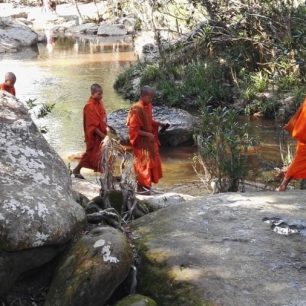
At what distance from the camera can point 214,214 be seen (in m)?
4.30

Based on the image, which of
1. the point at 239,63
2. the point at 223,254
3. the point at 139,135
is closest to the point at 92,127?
the point at 139,135

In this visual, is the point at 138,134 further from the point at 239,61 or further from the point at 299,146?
the point at 239,61

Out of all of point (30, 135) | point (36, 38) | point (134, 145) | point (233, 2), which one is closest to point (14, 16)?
point (36, 38)

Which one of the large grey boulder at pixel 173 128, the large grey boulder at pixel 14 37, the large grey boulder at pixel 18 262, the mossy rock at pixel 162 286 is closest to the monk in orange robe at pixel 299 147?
the mossy rock at pixel 162 286

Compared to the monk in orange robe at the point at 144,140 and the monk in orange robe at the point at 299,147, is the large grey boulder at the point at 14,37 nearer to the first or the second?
the monk in orange robe at the point at 144,140

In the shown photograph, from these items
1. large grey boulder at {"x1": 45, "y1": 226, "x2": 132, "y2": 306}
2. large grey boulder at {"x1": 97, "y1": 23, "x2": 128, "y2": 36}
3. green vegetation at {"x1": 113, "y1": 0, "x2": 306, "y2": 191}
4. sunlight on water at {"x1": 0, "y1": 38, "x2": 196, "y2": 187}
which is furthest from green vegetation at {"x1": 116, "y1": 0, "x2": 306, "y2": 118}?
large grey boulder at {"x1": 97, "y1": 23, "x2": 128, "y2": 36}

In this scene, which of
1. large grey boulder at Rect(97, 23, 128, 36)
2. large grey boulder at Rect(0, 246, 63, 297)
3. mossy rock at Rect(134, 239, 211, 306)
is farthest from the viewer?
large grey boulder at Rect(97, 23, 128, 36)

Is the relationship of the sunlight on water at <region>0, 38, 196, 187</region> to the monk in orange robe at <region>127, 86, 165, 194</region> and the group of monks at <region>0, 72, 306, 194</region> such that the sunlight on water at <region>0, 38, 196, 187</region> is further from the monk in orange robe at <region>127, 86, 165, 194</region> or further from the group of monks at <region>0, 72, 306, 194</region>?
the monk in orange robe at <region>127, 86, 165, 194</region>

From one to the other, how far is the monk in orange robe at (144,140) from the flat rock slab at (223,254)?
2.43m

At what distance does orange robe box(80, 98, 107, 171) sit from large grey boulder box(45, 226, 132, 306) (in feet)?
12.2

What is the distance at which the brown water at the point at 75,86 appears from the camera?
950cm

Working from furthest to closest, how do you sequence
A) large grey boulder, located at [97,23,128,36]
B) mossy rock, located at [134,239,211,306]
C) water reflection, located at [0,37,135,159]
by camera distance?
large grey boulder, located at [97,23,128,36] < water reflection, located at [0,37,135,159] < mossy rock, located at [134,239,211,306]

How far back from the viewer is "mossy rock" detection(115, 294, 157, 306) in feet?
10.8

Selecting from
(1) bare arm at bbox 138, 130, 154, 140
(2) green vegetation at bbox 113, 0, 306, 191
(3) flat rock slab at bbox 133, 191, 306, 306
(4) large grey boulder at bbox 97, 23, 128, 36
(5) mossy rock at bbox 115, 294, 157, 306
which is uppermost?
(4) large grey boulder at bbox 97, 23, 128, 36
